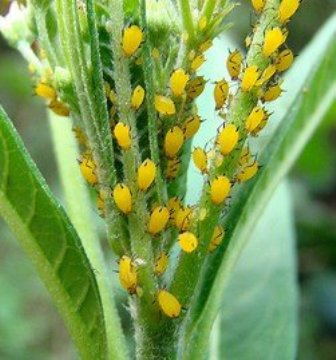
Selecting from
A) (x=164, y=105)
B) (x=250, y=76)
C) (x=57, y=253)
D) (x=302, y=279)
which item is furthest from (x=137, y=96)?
(x=302, y=279)

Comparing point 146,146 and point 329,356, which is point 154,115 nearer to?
point 146,146

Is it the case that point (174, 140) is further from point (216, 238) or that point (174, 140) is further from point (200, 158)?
point (216, 238)

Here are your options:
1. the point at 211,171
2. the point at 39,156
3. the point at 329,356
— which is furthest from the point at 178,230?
the point at 39,156

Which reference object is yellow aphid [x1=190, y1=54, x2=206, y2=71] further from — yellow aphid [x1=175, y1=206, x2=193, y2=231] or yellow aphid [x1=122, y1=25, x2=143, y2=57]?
yellow aphid [x1=175, y1=206, x2=193, y2=231]

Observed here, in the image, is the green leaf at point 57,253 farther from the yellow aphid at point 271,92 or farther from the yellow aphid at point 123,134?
the yellow aphid at point 271,92

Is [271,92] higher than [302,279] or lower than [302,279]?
higher

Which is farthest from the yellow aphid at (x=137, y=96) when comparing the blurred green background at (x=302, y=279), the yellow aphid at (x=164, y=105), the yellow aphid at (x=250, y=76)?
the blurred green background at (x=302, y=279)
